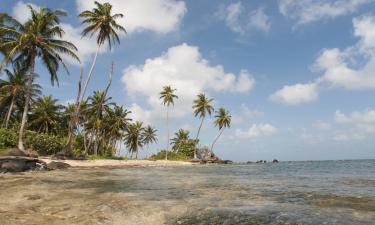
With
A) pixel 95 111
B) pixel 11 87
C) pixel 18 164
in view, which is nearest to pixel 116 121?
pixel 95 111

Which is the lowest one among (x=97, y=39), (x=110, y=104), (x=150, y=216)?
(x=150, y=216)

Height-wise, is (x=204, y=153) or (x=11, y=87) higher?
(x=11, y=87)

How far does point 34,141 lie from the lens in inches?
1709

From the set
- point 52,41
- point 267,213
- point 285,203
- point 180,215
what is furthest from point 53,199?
point 52,41

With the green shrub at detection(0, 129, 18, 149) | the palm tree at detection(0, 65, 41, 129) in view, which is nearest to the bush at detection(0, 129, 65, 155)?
the green shrub at detection(0, 129, 18, 149)

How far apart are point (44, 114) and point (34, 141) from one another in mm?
18209

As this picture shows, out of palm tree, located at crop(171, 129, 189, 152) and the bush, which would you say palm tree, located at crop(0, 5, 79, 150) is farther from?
palm tree, located at crop(171, 129, 189, 152)

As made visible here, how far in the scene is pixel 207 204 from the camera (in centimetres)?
1097

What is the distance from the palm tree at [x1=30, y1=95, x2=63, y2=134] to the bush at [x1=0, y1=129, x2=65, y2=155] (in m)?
13.8

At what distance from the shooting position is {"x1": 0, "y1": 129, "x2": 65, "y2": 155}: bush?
123 ft

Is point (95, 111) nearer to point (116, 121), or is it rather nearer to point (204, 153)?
point (116, 121)

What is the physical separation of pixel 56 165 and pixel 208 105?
186 ft

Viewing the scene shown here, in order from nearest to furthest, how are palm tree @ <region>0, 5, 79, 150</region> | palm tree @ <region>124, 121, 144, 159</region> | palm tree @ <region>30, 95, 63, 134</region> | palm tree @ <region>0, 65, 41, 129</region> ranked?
palm tree @ <region>0, 5, 79, 150</region>
palm tree @ <region>0, 65, 41, 129</region>
palm tree @ <region>30, 95, 63, 134</region>
palm tree @ <region>124, 121, 144, 159</region>

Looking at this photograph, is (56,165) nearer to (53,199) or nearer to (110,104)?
(53,199)
